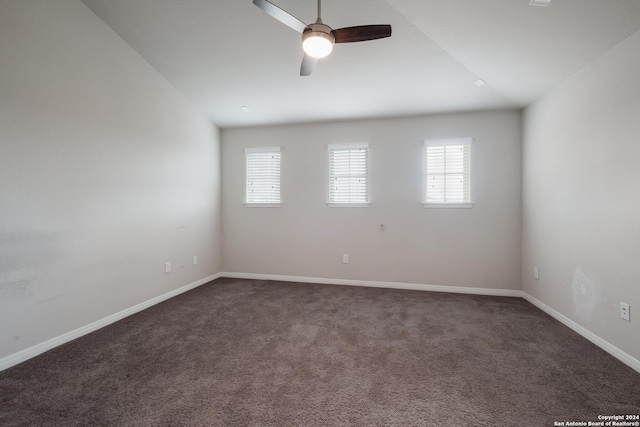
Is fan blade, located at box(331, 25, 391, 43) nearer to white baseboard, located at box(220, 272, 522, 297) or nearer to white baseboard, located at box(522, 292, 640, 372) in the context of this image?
white baseboard, located at box(522, 292, 640, 372)

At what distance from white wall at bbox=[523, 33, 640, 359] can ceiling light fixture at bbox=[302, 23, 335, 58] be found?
7.72 ft

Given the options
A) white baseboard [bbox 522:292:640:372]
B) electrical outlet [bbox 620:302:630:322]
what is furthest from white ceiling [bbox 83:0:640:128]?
white baseboard [bbox 522:292:640:372]

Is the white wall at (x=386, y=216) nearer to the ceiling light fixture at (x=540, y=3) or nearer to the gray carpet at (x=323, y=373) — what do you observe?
the gray carpet at (x=323, y=373)

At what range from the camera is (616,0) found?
1.92 m

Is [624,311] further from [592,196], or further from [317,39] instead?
[317,39]

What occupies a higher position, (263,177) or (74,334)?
(263,177)

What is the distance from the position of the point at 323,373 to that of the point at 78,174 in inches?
113

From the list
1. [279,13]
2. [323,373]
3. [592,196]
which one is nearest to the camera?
[279,13]

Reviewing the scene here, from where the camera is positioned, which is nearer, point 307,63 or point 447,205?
point 307,63

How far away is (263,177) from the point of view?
15.9 ft

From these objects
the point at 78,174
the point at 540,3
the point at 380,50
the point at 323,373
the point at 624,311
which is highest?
the point at 380,50

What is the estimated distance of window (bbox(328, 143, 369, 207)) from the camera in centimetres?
439

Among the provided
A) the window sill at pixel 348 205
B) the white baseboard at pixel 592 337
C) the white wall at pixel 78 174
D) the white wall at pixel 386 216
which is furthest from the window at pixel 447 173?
the white wall at pixel 78 174

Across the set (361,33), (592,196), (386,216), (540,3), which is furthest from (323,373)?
(540,3)
